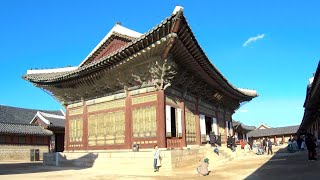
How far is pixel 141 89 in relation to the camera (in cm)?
1972

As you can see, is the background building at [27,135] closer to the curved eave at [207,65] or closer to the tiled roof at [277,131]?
the curved eave at [207,65]

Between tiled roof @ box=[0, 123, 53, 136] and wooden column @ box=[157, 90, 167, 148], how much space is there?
27318 millimetres

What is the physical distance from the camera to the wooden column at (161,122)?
18172mm

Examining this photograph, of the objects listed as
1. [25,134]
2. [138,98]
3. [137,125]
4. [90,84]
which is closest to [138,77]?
[138,98]

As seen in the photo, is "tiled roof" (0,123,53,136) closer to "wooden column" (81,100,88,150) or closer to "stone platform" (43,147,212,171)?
"stone platform" (43,147,212,171)

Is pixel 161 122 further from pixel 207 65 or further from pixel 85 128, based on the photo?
pixel 85 128

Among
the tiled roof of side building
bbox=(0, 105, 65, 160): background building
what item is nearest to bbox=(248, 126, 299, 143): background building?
the tiled roof of side building

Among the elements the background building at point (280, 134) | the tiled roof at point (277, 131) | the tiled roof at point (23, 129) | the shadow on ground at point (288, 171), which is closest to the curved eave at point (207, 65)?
the shadow on ground at point (288, 171)

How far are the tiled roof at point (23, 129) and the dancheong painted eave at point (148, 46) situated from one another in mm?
16056

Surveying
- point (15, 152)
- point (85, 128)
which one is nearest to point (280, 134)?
point (15, 152)

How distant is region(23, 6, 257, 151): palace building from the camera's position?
17328mm

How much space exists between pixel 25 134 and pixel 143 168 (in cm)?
2844

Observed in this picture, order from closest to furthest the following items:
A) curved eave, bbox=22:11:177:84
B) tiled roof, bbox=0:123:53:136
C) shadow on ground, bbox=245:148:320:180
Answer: shadow on ground, bbox=245:148:320:180
curved eave, bbox=22:11:177:84
tiled roof, bbox=0:123:53:136

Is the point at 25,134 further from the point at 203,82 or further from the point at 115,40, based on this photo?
the point at 203,82
